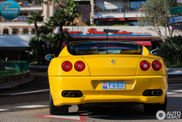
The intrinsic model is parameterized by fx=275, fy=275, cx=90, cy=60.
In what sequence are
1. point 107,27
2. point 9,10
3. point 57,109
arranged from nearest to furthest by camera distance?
point 57,109, point 9,10, point 107,27

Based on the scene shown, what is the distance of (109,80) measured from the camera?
4.32 metres

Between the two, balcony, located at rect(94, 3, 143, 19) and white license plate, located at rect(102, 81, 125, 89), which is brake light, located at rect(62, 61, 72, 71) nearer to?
white license plate, located at rect(102, 81, 125, 89)

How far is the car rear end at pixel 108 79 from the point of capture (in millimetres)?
4316

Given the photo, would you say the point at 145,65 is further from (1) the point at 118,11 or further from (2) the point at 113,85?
(1) the point at 118,11

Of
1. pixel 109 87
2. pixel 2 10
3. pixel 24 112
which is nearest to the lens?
pixel 109 87

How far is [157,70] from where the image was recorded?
4.45m

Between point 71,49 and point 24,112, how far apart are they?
5.25 ft

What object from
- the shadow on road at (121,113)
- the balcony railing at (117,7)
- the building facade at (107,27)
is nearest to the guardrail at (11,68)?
the shadow on road at (121,113)

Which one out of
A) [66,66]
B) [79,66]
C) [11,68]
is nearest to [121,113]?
[79,66]

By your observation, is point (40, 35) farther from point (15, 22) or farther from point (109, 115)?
point (109, 115)

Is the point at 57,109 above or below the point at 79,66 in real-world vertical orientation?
below

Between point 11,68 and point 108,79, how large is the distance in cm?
923

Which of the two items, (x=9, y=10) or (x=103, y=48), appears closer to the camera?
(x=103, y=48)

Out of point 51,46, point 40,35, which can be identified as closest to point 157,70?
point 51,46
